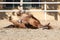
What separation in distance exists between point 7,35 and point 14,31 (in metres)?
0.78

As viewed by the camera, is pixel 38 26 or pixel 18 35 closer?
pixel 18 35

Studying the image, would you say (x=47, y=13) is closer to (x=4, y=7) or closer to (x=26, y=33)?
(x=4, y=7)

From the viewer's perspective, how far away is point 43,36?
7387 millimetres


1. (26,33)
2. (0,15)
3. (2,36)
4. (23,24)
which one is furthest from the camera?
(0,15)

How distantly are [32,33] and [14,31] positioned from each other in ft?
2.37

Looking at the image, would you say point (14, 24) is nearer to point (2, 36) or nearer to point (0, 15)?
point (2, 36)

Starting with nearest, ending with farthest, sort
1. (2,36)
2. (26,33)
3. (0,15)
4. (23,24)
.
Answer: (2,36), (26,33), (23,24), (0,15)

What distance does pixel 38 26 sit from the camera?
8.95 meters

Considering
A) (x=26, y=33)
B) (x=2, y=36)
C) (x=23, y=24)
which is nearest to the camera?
(x=2, y=36)

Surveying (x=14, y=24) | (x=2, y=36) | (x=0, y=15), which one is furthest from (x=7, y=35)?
(x=0, y=15)

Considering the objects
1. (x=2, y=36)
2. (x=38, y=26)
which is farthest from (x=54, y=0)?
(x=2, y=36)

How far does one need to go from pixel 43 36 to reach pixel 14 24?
184cm

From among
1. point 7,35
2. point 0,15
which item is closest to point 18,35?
point 7,35

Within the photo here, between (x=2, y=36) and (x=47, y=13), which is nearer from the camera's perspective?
(x=2, y=36)
